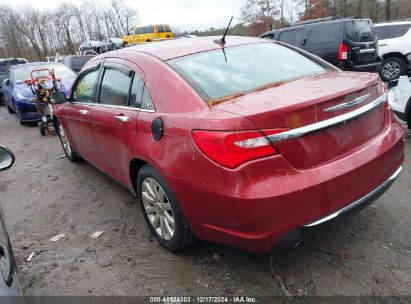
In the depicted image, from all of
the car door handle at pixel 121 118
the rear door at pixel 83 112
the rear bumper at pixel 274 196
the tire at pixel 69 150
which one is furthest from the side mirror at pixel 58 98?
the rear bumper at pixel 274 196

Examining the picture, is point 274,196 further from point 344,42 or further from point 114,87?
point 344,42

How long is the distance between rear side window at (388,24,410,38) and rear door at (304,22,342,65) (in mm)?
3259

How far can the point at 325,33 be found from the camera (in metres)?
10.0

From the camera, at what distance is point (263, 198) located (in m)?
2.16

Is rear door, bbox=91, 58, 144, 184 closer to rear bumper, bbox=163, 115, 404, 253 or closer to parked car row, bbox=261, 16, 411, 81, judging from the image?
rear bumper, bbox=163, 115, 404, 253

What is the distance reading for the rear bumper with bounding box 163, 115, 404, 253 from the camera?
218cm

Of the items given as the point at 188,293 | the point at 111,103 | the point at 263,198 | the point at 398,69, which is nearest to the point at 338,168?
the point at 263,198

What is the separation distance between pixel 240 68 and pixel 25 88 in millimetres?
8632

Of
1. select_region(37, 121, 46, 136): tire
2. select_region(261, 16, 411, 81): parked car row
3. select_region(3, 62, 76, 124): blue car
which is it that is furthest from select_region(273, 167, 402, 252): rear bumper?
select_region(261, 16, 411, 81): parked car row

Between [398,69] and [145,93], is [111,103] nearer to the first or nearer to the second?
[145,93]

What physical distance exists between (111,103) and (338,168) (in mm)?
2217

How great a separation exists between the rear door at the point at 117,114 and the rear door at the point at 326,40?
7.50 metres

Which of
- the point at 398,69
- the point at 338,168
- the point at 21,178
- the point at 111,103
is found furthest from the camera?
the point at 398,69

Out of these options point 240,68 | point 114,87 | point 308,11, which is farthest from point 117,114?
point 308,11
